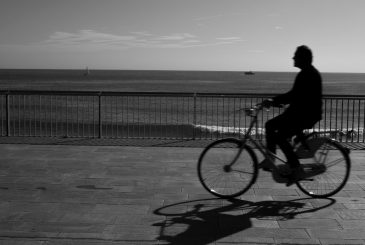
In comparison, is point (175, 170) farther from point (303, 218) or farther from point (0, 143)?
point (0, 143)

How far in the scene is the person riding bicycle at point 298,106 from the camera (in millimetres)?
5922

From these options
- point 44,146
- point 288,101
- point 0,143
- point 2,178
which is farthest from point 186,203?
point 0,143

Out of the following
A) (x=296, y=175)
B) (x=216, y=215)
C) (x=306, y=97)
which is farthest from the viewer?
(x=296, y=175)

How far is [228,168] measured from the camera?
21.0 feet

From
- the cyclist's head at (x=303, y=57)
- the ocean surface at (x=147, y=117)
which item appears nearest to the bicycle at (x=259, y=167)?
the ocean surface at (x=147, y=117)

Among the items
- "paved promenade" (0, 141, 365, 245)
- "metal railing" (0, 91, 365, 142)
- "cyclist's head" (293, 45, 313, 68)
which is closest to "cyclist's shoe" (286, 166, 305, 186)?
"paved promenade" (0, 141, 365, 245)

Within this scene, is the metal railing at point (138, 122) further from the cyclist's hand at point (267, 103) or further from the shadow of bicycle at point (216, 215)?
the shadow of bicycle at point (216, 215)

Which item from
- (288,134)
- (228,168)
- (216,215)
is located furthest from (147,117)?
(216,215)

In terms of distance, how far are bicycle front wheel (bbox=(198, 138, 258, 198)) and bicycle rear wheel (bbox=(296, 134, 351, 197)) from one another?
639 mm

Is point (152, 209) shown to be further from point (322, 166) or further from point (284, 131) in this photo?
point (322, 166)

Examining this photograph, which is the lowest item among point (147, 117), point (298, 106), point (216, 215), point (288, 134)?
point (147, 117)

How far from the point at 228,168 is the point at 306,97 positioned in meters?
1.33

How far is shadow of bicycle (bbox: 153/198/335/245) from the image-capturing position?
4879mm

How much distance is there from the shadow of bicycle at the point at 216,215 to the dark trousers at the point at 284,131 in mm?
572
